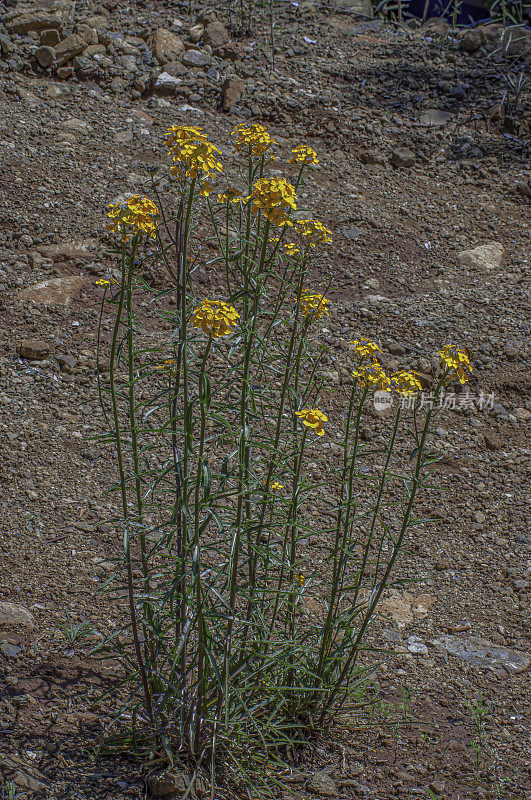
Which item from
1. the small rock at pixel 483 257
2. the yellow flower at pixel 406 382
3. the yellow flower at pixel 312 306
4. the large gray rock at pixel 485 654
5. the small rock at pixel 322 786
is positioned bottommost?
the large gray rock at pixel 485 654

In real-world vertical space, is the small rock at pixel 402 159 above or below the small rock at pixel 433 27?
below

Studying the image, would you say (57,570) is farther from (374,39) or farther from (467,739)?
(374,39)

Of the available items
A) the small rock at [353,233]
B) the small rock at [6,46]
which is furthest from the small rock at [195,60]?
the small rock at [353,233]

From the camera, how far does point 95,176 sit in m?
→ 4.76

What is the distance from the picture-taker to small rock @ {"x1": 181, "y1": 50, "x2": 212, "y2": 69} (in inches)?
230

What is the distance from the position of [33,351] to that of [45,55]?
9.61 ft

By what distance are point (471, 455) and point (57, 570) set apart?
2084 millimetres

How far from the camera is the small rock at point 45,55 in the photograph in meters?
5.53

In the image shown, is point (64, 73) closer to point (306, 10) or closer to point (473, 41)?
point (306, 10)

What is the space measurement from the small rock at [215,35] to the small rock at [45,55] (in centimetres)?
123

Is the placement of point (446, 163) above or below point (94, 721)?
above

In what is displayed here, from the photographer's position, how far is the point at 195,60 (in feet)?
19.2

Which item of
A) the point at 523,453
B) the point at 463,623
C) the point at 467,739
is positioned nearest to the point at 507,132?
the point at 523,453

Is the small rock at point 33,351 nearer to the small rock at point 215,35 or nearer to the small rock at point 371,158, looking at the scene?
the small rock at point 371,158
